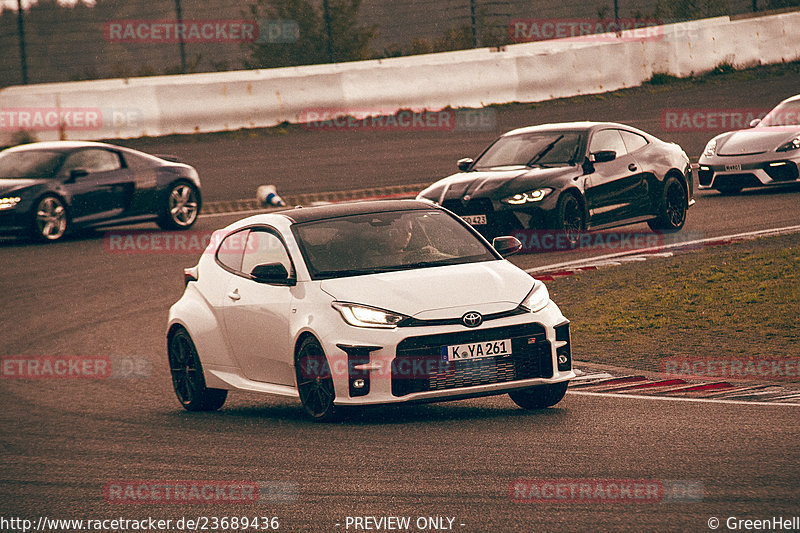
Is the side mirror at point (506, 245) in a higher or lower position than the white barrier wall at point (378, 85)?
lower

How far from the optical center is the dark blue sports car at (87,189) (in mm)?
19703

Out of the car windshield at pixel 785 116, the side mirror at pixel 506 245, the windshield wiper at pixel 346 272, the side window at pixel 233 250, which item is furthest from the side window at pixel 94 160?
the windshield wiper at pixel 346 272

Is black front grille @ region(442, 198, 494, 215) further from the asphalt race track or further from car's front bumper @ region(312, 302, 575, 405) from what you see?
car's front bumper @ region(312, 302, 575, 405)

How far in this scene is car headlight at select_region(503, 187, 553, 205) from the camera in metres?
17.0

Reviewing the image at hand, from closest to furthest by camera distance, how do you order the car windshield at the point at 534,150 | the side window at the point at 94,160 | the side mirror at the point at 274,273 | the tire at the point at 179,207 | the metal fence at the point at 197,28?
the side mirror at the point at 274,273
the car windshield at the point at 534,150
the side window at the point at 94,160
the tire at the point at 179,207
the metal fence at the point at 197,28

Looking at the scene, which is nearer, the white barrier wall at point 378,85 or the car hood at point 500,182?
the car hood at point 500,182

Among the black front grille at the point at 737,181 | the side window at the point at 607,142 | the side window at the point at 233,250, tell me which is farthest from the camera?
the black front grille at the point at 737,181

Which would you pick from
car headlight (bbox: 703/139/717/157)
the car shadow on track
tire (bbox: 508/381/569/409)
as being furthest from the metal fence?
tire (bbox: 508/381/569/409)

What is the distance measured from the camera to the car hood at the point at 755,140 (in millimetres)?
21094

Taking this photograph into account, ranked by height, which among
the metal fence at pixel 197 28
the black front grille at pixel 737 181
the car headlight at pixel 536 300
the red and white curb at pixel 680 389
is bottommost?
the red and white curb at pixel 680 389

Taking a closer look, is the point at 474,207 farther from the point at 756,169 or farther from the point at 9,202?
the point at 9,202

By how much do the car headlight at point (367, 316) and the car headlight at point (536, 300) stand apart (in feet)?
2.75

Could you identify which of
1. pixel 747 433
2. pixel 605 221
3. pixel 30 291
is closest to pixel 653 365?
pixel 747 433

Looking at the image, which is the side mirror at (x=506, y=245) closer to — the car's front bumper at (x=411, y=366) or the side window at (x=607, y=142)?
the car's front bumper at (x=411, y=366)
